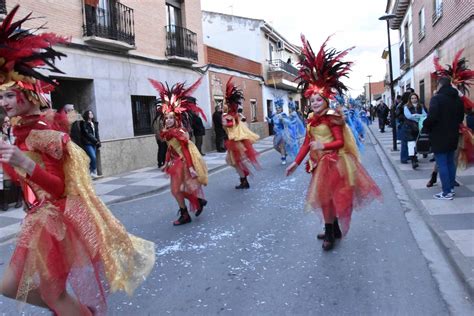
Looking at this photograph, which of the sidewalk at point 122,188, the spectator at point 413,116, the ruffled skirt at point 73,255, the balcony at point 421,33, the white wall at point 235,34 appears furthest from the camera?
the white wall at point 235,34

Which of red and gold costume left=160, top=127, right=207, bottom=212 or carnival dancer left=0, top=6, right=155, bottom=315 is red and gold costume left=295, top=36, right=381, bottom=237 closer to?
red and gold costume left=160, top=127, right=207, bottom=212

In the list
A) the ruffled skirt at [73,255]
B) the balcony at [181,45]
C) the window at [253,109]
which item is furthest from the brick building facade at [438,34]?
the ruffled skirt at [73,255]

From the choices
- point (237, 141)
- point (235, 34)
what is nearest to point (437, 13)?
point (237, 141)

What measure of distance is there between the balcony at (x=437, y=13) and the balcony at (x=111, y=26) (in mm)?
9799

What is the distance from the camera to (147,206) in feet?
26.8

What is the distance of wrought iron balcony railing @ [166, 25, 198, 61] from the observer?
16547 millimetres

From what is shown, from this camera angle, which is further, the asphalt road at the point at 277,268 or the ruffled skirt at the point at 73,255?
the asphalt road at the point at 277,268

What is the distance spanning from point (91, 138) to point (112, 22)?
13.5 ft

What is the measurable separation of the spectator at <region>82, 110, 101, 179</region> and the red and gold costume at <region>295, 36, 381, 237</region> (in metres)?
7.35

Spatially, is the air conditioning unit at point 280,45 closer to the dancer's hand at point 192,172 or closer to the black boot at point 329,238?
the dancer's hand at point 192,172

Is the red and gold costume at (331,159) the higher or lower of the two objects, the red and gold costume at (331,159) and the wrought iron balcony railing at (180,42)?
the lower

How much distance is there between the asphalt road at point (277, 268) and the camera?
361 cm

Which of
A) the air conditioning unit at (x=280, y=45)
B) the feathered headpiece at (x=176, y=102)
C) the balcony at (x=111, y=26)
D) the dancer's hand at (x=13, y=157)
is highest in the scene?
the air conditioning unit at (x=280, y=45)

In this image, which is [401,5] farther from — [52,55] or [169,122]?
[52,55]
